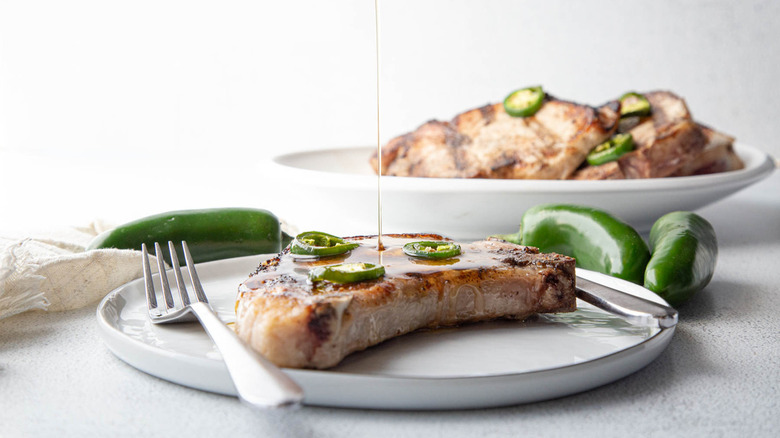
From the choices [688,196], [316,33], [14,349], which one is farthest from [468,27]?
[14,349]

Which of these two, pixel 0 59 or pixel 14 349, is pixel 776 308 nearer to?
pixel 14 349

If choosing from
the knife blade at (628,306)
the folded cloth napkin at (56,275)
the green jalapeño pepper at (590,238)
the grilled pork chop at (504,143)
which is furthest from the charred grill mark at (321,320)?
the grilled pork chop at (504,143)

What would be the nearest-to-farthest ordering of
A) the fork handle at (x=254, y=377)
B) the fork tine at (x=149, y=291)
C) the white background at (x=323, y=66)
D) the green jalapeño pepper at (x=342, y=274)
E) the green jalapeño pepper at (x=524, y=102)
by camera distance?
1. the fork handle at (x=254, y=377)
2. the green jalapeño pepper at (x=342, y=274)
3. the fork tine at (x=149, y=291)
4. the green jalapeño pepper at (x=524, y=102)
5. the white background at (x=323, y=66)

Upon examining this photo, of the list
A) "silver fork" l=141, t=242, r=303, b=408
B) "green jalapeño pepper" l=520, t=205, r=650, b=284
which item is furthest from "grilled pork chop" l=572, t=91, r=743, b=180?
"silver fork" l=141, t=242, r=303, b=408

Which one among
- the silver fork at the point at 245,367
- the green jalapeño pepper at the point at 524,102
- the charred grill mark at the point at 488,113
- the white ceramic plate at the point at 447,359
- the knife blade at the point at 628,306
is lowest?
the white ceramic plate at the point at 447,359

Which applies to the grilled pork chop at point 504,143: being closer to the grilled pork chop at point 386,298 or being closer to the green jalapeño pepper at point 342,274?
the grilled pork chop at point 386,298

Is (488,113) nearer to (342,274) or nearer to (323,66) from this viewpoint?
(342,274)
